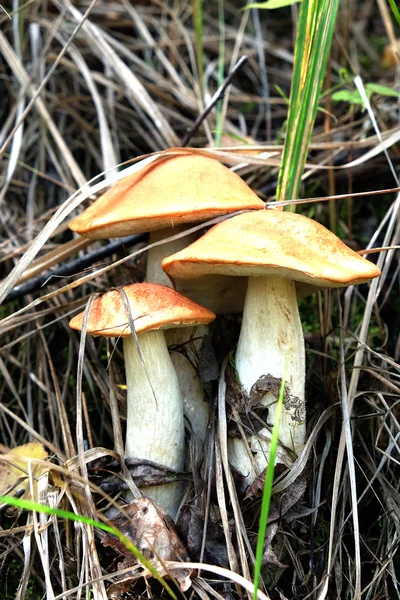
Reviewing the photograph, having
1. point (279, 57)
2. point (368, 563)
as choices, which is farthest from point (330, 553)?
point (279, 57)

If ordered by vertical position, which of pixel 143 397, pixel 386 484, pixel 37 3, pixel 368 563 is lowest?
pixel 368 563

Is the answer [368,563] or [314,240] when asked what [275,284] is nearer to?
[314,240]

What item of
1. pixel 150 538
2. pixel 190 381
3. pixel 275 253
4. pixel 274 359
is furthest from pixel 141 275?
pixel 150 538

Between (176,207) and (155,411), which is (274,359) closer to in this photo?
(155,411)

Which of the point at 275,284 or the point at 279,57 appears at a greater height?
the point at 279,57

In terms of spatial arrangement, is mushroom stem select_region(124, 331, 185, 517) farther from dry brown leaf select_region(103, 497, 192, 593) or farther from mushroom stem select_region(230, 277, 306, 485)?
mushroom stem select_region(230, 277, 306, 485)
